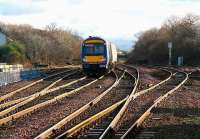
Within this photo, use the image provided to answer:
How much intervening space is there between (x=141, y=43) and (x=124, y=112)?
73677mm

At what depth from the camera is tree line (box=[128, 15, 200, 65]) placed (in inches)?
2766

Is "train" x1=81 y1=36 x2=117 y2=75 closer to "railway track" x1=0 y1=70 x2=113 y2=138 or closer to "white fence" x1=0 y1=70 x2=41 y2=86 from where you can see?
"white fence" x1=0 y1=70 x2=41 y2=86

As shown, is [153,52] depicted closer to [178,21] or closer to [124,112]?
[178,21]

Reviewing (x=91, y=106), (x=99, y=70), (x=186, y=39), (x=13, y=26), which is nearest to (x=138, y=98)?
(x=91, y=106)

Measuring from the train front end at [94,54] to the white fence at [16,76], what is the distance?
3.71 metres

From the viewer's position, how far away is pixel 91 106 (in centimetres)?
1814

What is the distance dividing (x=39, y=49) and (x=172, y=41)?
61.7ft

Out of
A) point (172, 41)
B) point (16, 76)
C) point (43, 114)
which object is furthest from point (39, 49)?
point (43, 114)

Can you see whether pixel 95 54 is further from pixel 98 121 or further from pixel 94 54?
pixel 98 121

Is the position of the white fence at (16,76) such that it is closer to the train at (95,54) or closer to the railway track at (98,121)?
the train at (95,54)

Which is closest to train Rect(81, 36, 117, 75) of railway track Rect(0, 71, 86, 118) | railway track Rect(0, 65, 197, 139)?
railway track Rect(0, 71, 86, 118)

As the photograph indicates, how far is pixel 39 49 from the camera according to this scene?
7631 cm

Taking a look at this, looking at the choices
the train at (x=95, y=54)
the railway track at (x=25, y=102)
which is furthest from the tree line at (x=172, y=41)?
the railway track at (x=25, y=102)

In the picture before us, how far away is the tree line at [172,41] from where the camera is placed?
70250mm
